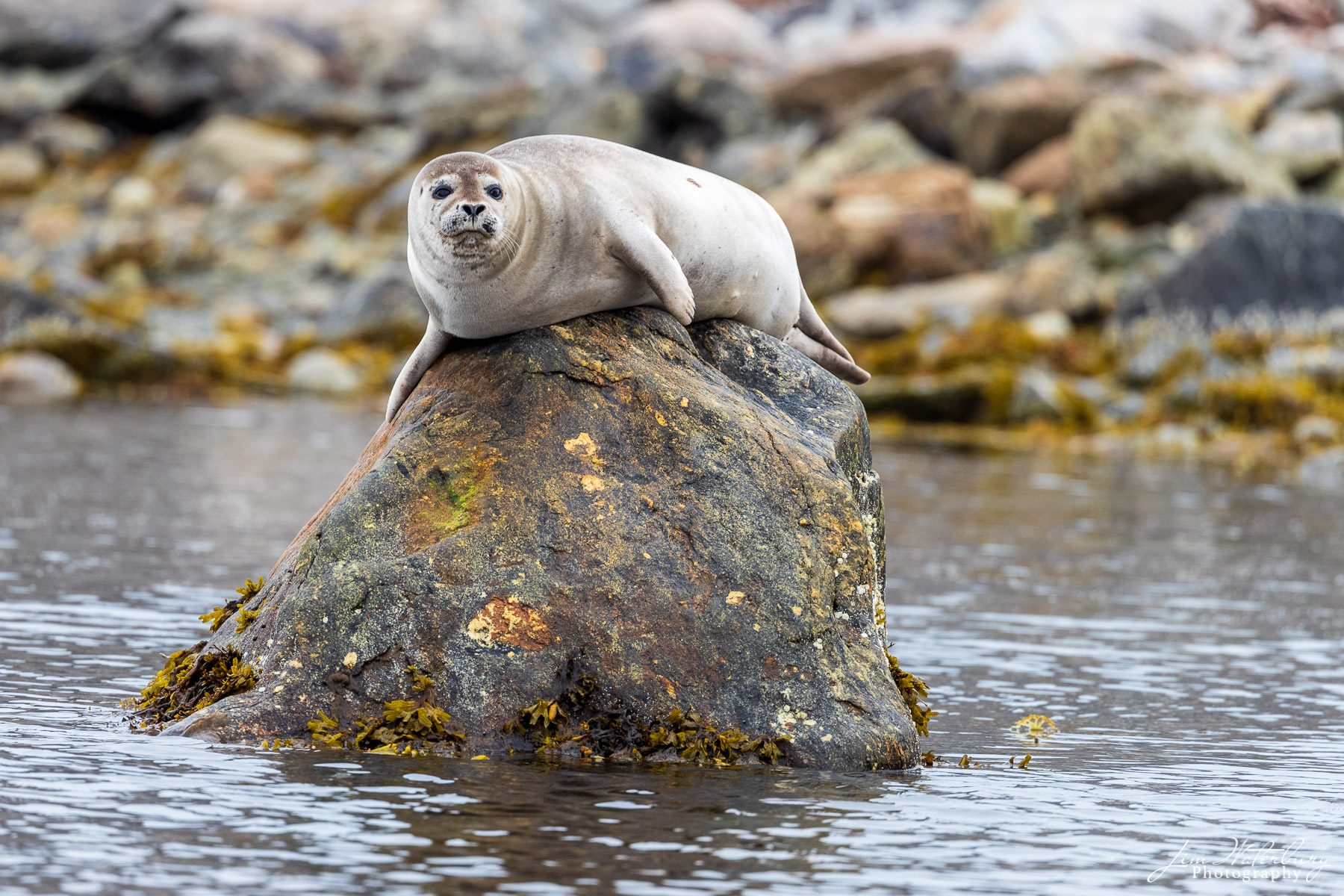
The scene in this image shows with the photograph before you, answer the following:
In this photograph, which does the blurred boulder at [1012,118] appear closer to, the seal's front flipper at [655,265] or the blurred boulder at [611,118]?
the blurred boulder at [611,118]

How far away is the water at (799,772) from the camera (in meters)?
5.46

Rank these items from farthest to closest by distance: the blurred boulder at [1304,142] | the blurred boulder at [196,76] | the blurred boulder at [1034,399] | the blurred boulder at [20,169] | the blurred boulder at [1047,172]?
1. the blurred boulder at [196,76]
2. the blurred boulder at [20,169]
3. the blurred boulder at [1047,172]
4. the blurred boulder at [1304,142]
5. the blurred boulder at [1034,399]

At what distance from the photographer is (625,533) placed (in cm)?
718

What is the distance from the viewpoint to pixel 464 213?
7.02m

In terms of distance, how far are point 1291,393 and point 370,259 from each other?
20383 mm

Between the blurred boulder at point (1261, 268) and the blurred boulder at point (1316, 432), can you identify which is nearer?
the blurred boulder at point (1316, 432)

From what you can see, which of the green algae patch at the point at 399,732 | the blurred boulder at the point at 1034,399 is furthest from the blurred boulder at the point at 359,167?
the green algae patch at the point at 399,732

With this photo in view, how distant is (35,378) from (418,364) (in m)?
20.1

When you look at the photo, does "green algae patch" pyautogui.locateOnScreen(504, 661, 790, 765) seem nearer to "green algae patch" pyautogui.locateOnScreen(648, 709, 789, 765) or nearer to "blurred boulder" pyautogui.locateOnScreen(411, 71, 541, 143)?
"green algae patch" pyautogui.locateOnScreen(648, 709, 789, 765)

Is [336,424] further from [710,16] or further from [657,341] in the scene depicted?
[710,16]

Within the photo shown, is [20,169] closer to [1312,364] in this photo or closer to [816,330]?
[1312,364]

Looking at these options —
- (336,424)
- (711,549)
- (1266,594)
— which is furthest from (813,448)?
(336,424)
